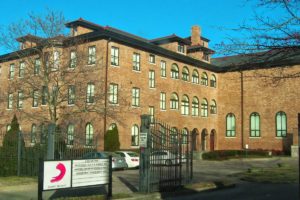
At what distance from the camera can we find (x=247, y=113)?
54188mm

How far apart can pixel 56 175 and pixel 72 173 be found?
600 millimetres

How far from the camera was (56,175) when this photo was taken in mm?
12633

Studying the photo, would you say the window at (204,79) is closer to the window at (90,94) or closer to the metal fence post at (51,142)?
the window at (90,94)

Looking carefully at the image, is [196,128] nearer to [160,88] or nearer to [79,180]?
[160,88]

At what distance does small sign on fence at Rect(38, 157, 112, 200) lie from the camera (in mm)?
12289

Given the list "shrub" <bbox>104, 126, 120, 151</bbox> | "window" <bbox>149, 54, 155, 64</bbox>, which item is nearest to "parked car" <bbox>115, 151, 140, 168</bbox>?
"shrub" <bbox>104, 126, 120, 151</bbox>

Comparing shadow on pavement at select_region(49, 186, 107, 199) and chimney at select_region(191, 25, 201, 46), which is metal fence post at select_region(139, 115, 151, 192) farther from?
chimney at select_region(191, 25, 201, 46)

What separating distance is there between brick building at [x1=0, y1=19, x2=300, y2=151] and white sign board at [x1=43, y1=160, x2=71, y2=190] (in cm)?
1575

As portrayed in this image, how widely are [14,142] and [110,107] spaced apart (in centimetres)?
1231

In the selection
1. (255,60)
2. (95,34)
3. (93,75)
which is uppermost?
(95,34)

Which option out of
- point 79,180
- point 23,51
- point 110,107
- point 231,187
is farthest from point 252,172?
point 23,51

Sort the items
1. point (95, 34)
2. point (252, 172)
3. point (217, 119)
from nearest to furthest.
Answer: point (252, 172) → point (95, 34) → point (217, 119)

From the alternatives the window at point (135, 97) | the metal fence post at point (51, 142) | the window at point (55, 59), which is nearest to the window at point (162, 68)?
the window at point (135, 97)

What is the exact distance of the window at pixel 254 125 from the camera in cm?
5306
